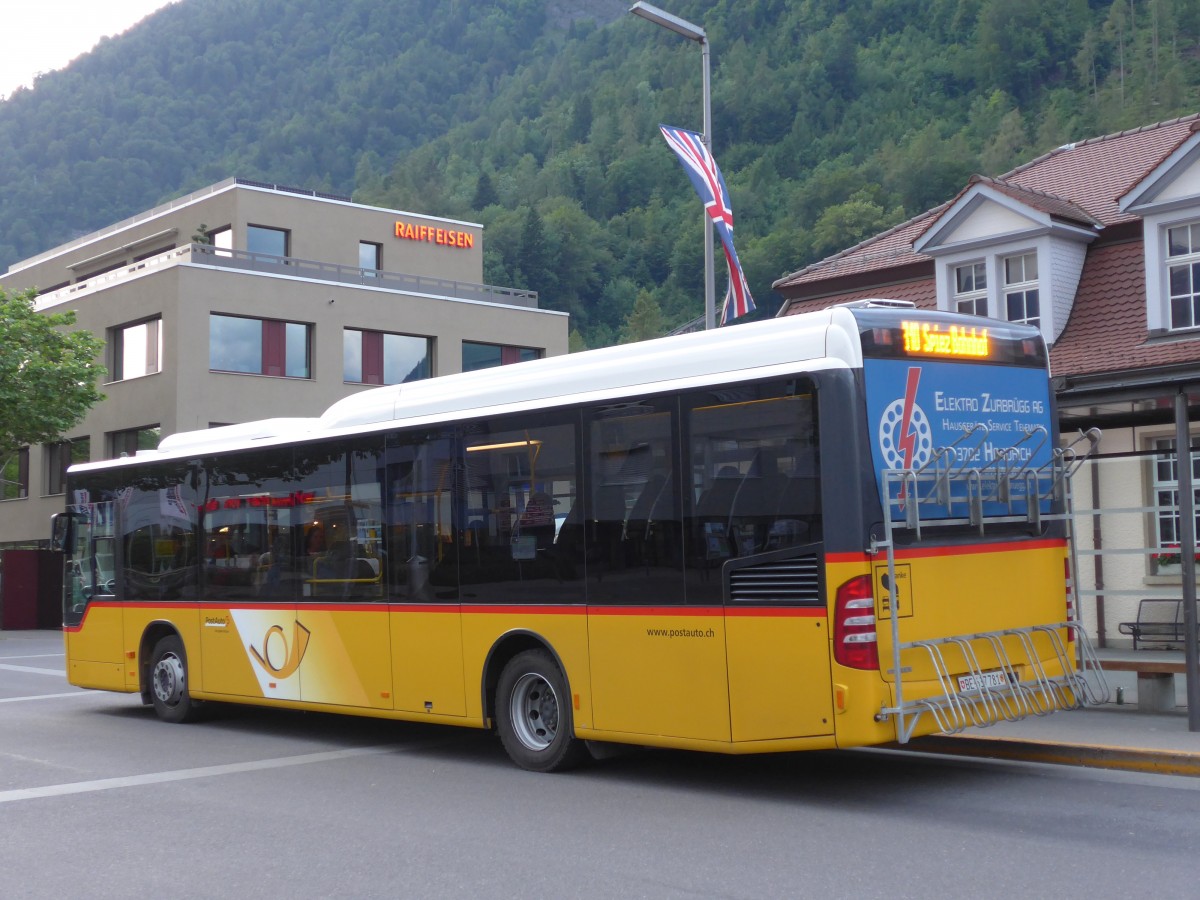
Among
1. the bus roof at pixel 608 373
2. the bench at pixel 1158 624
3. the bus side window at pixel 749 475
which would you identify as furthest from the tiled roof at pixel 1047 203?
the bus side window at pixel 749 475

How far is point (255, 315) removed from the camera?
4456 centimetres

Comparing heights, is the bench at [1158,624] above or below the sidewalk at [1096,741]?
above

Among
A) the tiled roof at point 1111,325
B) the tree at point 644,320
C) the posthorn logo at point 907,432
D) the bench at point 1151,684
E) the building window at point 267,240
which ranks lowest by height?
the bench at point 1151,684

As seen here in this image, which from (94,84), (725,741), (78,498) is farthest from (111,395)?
(94,84)

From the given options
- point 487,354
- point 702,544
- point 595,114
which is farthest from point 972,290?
point 595,114

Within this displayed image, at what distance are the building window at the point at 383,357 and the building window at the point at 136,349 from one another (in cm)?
617

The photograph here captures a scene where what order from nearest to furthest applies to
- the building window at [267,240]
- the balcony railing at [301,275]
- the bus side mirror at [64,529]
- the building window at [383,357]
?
1. the bus side mirror at [64,529]
2. the balcony railing at [301,275]
3. the building window at [383,357]
4. the building window at [267,240]

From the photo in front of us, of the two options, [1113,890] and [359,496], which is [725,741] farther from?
[359,496]

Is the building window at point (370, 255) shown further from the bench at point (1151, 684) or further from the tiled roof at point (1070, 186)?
the bench at point (1151, 684)

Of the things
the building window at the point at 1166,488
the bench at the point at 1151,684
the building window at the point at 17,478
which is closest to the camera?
the bench at the point at 1151,684

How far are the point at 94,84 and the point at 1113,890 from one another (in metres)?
174

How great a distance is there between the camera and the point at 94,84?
163 meters

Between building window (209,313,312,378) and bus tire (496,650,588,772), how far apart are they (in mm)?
35064

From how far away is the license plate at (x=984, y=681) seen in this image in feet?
30.0
